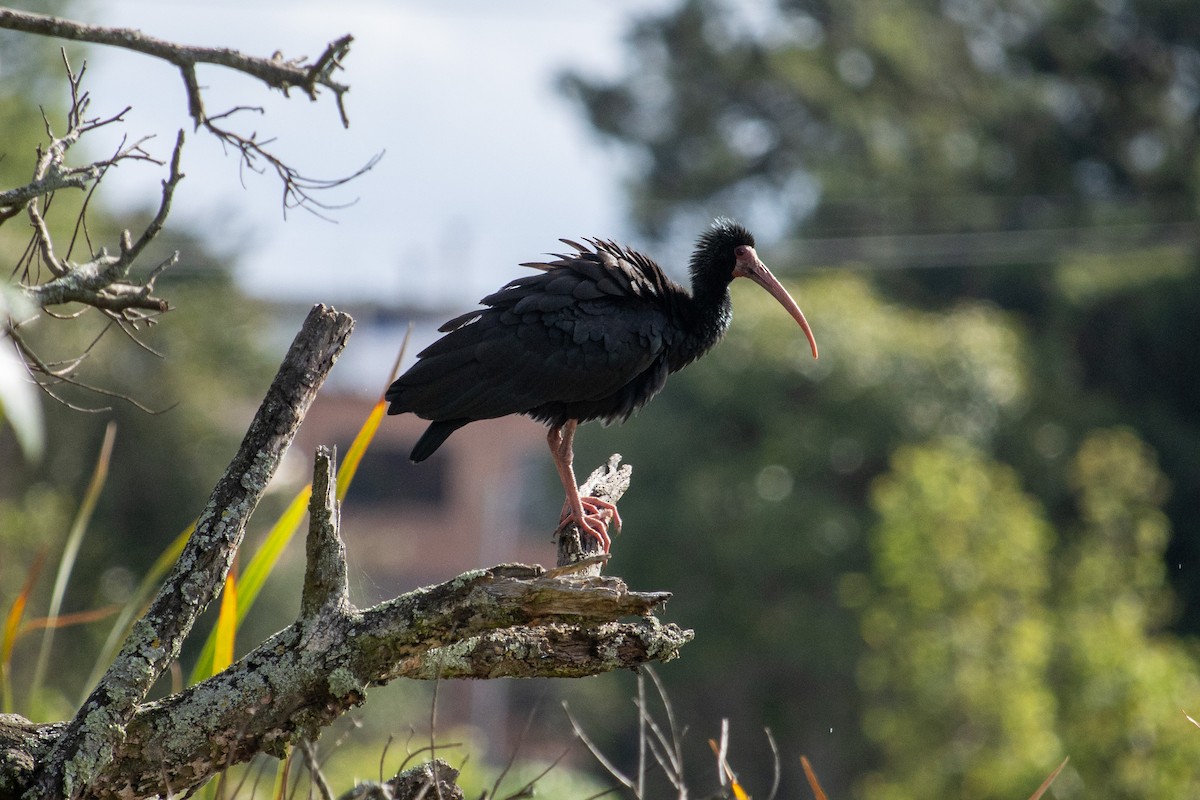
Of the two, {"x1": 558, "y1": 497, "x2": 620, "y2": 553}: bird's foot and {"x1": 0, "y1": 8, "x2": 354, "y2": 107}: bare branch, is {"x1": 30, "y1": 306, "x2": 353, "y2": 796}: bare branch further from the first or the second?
{"x1": 558, "y1": 497, "x2": 620, "y2": 553}: bird's foot

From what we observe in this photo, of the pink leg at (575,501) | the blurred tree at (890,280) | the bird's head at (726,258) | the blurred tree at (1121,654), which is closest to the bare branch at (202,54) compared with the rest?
the pink leg at (575,501)

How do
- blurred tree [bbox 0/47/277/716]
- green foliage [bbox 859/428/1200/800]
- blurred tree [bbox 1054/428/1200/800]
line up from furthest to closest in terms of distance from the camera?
blurred tree [bbox 0/47/277/716] < green foliage [bbox 859/428/1200/800] < blurred tree [bbox 1054/428/1200/800]

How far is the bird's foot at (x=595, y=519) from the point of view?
5.06 metres

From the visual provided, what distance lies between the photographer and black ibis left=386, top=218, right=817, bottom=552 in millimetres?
5062

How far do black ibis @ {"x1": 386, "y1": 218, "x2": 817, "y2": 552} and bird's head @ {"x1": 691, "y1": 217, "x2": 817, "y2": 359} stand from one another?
303 mm

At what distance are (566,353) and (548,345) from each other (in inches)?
2.9

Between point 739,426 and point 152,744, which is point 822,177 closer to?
point 739,426

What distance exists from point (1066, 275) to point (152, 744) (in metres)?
25.5

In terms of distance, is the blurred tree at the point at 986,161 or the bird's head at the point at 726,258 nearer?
the bird's head at the point at 726,258

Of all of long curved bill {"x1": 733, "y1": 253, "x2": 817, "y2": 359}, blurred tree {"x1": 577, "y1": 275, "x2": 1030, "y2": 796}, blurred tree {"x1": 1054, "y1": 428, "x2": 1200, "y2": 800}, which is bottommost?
blurred tree {"x1": 1054, "y1": 428, "x2": 1200, "y2": 800}

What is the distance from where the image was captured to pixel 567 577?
3.33m

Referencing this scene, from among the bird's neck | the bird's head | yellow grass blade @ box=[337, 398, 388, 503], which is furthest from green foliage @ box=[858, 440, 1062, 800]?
yellow grass blade @ box=[337, 398, 388, 503]

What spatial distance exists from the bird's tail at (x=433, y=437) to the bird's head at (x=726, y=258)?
138 centimetres

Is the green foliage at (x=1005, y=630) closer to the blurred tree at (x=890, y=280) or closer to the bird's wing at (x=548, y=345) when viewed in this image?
the blurred tree at (x=890, y=280)
